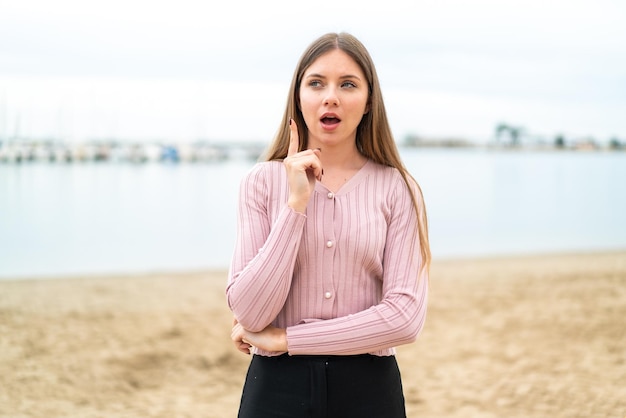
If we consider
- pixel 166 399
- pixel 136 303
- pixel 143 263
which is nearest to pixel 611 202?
pixel 143 263

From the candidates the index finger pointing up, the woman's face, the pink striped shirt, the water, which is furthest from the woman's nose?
the water

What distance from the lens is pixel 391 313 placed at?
177cm

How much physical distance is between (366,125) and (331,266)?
44 cm

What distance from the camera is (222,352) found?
19.9 ft

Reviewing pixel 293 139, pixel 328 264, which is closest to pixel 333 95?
pixel 293 139

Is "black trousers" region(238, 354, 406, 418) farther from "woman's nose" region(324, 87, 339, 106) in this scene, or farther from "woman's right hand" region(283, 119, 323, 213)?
"woman's nose" region(324, 87, 339, 106)

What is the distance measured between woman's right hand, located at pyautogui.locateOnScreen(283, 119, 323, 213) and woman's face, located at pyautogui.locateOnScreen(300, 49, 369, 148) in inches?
3.6

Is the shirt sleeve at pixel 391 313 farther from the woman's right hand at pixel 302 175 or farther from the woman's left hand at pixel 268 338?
the woman's right hand at pixel 302 175

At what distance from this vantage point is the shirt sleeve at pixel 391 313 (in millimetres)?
1734

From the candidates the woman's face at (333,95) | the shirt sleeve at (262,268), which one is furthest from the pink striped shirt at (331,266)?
the woman's face at (333,95)

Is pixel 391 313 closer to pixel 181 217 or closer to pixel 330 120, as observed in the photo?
pixel 330 120

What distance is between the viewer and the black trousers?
5.75ft

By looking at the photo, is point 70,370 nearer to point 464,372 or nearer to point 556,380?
point 464,372

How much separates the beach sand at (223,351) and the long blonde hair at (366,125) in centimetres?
318
